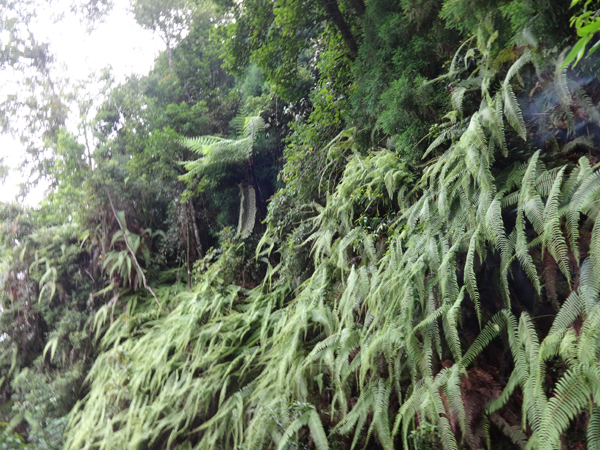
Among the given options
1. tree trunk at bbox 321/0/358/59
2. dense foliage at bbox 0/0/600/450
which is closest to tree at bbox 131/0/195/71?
dense foliage at bbox 0/0/600/450

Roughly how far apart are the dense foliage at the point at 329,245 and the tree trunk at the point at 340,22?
0.07 ft

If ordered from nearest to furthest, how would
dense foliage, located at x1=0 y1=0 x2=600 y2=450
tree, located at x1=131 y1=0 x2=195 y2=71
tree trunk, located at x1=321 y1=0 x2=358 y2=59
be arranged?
dense foliage, located at x1=0 y1=0 x2=600 y2=450
tree trunk, located at x1=321 y1=0 x2=358 y2=59
tree, located at x1=131 y1=0 x2=195 y2=71

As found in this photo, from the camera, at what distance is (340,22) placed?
304 centimetres

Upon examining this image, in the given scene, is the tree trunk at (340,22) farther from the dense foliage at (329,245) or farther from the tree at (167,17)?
the tree at (167,17)

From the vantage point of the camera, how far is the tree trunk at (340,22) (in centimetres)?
296

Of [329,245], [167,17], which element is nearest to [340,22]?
[329,245]

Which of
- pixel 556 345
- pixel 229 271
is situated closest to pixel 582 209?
pixel 556 345

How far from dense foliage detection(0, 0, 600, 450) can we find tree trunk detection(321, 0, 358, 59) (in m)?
0.02

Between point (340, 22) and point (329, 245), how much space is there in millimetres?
1687

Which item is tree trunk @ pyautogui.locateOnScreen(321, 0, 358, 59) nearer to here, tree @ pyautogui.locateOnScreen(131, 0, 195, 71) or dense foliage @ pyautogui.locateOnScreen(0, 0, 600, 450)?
dense foliage @ pyautogui.locateOnScreen(0, 0, 600, 450)

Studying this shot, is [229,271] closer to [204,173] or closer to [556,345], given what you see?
[204,173]

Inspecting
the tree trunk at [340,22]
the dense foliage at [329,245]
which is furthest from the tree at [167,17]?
the tree trunk at [340,22]

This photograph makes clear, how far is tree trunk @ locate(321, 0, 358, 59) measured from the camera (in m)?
2.96

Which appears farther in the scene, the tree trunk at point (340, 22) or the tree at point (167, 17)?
the tree at point (167, 17)
